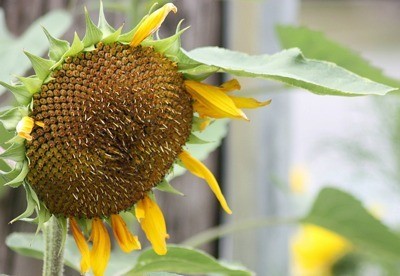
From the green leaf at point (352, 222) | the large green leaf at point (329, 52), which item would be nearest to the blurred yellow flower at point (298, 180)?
the green leaf at point (352, 222)

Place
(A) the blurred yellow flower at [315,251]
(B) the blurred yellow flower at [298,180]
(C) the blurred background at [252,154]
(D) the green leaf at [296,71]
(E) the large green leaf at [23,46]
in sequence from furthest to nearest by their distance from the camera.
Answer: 1. (A) the blurred yellow flower at [315,251]
2. (B) the blurred yellow flower at [298,180]
3. (C) the blurred background at [252,154]
4. (E) the large green leaf at [23,46]
5. (D) the green leaf at [296,71]

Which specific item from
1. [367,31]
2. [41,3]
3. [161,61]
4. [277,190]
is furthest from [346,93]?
[367,31]

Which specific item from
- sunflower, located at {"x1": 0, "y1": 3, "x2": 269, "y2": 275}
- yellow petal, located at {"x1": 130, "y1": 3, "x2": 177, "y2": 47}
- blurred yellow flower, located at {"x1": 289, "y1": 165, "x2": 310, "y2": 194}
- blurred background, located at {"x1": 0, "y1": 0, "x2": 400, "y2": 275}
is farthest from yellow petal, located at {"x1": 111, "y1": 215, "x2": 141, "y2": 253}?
blurred yellow flower, located at {"x1": 289, "y1": 165, "x2": 310, "y2": 194}

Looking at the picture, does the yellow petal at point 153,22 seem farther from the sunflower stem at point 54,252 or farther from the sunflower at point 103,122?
the sunflower stem at point 54,252

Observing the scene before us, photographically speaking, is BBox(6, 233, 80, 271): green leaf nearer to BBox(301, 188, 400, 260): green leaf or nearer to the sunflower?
the sunflower

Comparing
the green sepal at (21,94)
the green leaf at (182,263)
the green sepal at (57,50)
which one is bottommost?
the green leaf at (182,263)

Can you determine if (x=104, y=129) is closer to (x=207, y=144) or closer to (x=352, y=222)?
(x=207, y=144)

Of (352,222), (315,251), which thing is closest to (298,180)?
(315,251)
